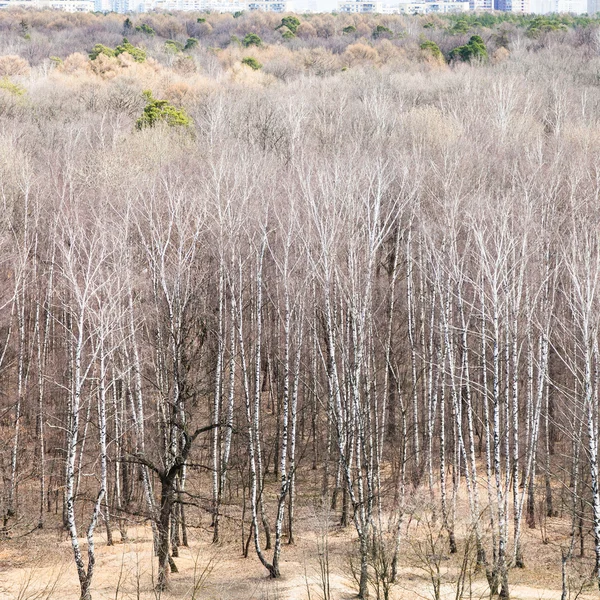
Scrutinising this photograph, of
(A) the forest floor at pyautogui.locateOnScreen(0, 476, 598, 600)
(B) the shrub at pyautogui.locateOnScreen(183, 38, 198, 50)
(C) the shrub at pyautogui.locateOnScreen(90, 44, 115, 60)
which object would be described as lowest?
(A) the forest floor at pyautogui.locateOnScreen(0, 476, 598, 600)

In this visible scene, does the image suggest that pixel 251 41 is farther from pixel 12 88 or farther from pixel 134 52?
pixel 12 88

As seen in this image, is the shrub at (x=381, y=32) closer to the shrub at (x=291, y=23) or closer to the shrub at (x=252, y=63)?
the shrub at (x=291, y=23)

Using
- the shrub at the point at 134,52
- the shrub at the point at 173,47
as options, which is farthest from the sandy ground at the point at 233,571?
the shrub at the point at 173,47

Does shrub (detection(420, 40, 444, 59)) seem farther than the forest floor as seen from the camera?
Yes

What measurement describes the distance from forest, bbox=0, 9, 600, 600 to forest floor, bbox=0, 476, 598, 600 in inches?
4.7

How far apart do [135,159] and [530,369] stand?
72.9ft

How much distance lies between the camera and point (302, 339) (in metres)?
28.0

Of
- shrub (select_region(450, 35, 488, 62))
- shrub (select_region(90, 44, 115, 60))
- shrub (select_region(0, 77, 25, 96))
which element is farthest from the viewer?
shrub (select_region(90, 44, 115, 60))

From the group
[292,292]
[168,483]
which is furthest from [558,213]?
[168,483]

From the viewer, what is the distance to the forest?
22016mm

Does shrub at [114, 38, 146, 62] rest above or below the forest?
above

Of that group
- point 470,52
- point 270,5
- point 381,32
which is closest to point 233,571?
point 470,52

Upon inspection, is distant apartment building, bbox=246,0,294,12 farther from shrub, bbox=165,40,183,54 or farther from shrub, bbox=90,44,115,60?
shrub, bbox=90,44,115,60

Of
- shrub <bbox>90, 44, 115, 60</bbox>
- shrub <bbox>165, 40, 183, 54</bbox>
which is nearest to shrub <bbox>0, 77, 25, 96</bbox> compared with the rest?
shrub <bbox>90, 44, 115, 60</bbox>
